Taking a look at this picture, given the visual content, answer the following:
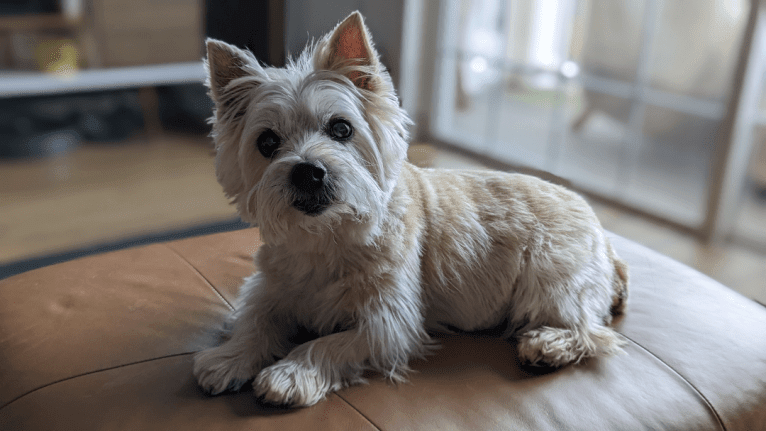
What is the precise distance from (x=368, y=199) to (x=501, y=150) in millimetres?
3229

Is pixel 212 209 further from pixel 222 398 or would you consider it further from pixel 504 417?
pixel 504 417

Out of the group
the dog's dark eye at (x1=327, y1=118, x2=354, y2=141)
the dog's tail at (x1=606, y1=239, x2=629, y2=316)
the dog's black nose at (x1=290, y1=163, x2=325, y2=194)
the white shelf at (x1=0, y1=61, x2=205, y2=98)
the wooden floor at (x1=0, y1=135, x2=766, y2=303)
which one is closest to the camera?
the dog's black nose at (x1=290, y1=163, x2=325, y2=194)

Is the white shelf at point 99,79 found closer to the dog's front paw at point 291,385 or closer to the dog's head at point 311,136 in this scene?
the dog's head at point 311,136

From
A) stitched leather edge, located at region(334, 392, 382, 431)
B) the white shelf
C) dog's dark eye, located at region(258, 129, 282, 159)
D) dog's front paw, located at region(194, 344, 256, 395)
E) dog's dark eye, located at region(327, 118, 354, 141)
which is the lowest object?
stitched leather edge, located at region(334, 392, 382, 431)

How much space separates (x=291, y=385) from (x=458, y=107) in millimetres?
3684

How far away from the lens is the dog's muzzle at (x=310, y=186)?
4.03 feet

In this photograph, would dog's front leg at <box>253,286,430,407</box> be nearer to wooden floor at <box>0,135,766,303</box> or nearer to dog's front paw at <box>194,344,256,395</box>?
dog's front paw at <box>194,344,256,395</box>

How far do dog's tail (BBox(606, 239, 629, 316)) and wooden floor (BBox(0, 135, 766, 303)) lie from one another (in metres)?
1.20

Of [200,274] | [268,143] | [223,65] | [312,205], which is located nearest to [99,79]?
[200,274]

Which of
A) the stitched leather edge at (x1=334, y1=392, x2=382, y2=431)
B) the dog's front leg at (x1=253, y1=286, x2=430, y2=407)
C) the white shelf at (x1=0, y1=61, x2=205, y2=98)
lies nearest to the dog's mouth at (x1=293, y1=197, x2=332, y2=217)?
the dog's front leg at (x1=253, y1=286, x2=430, y2=407)

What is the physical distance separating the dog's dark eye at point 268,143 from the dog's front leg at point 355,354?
1.30 feet

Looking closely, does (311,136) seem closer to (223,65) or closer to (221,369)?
(223,65)

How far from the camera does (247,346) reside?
1.41 meters

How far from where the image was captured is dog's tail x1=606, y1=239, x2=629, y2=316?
64.1 inches
